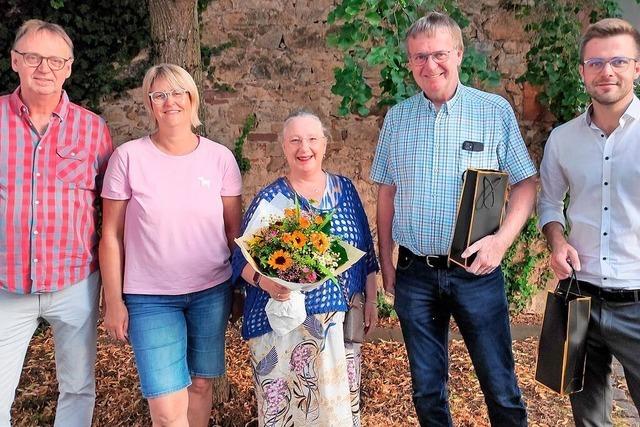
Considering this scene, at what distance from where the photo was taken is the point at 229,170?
8.87 feet

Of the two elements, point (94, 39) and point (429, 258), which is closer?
point (429, 258)

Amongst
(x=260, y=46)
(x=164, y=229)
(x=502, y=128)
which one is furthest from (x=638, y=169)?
(x=260, y=46)

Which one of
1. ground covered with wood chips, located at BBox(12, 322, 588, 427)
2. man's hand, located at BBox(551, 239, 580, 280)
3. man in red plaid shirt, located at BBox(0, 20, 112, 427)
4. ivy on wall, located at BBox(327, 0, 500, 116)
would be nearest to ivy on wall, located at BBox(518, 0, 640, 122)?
ivy on wall, located at BBox(327, 0, 500, 116)

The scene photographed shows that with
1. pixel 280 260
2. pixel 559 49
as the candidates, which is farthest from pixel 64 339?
pixel 559 49

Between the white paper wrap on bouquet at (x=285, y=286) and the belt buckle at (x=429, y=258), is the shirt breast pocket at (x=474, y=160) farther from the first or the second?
the white paper wrap on bouquet at (x=285, y=286)

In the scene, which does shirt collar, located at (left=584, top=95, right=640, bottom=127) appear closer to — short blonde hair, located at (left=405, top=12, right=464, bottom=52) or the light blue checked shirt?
the light blue checked shirt

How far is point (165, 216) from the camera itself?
2.51 metres

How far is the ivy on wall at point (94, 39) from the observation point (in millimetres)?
4785

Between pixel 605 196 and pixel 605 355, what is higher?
pixel 605 196

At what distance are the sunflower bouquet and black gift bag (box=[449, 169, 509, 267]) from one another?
471 millimetres

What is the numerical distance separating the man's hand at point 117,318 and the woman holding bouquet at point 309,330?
0.53 meters

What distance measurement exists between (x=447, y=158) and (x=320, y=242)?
764mm

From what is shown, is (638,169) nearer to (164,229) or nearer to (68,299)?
(164,229)

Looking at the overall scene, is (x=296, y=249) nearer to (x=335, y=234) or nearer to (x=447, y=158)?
(x=335, y=234)
